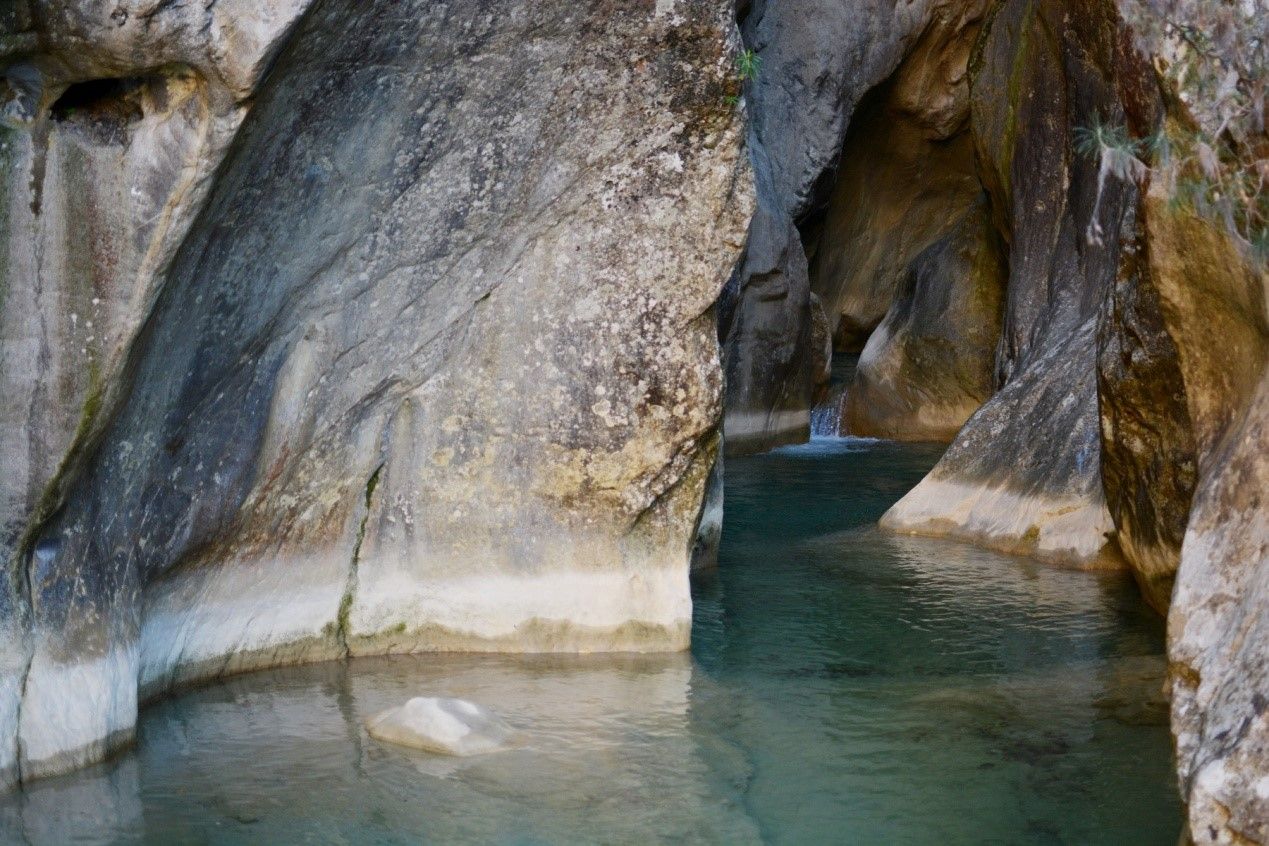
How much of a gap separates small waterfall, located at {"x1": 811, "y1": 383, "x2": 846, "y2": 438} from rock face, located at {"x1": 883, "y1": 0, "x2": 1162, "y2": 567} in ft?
21.6

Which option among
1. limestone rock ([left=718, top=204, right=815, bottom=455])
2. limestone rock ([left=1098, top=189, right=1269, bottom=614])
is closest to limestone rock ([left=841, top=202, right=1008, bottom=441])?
limestone rock ([left=718, top=204, right=815, bottom=455])

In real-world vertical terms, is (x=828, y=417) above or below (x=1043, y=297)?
below

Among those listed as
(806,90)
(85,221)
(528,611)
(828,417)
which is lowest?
(528,611)

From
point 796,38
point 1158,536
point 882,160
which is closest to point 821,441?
point 796,38

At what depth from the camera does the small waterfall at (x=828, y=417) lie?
2314 centimetres

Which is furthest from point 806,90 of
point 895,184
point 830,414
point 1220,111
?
point 1220,111

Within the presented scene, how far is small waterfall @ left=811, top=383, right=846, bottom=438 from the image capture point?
2314 cm

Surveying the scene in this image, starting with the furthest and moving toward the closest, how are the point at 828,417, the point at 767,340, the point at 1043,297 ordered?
the point at 828,417, the point at 767,340, the point at 1043,297

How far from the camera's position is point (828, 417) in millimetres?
23344

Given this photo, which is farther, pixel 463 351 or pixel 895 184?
pixel 895 184

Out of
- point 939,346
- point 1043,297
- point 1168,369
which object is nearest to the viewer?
point 1168,369

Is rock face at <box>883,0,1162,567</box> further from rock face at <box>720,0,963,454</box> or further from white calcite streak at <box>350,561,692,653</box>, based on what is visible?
rock face at <box>720,0,963,454</box>

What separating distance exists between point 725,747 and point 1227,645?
106 inches

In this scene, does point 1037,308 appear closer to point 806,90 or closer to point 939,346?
point 939,346
